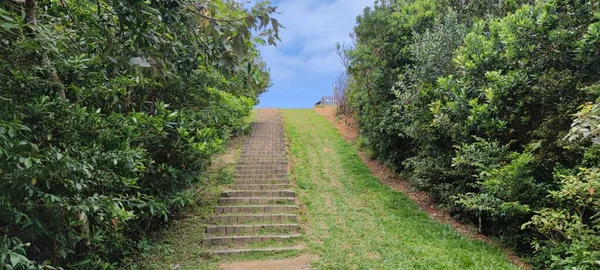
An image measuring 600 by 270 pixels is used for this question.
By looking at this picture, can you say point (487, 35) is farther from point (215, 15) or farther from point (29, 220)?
point (29, 220)

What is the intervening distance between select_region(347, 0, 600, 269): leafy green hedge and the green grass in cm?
65

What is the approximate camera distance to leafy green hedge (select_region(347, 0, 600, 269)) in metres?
4.20

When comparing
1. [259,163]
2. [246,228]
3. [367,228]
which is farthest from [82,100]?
[259,163]

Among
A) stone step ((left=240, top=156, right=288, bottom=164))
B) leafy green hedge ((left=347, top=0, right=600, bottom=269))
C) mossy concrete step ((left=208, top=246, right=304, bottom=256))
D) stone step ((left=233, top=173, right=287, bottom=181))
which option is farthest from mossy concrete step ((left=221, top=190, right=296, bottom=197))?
leafy green hedge ((left=347, top=0, right=600, bottom=269))

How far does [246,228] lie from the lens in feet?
19.2

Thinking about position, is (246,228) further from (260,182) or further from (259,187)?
(260,182)

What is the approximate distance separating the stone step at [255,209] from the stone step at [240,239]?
3.17ft

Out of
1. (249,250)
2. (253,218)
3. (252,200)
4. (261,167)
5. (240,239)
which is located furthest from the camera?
(261,167)

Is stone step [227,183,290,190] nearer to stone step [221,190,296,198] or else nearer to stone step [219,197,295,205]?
stone step [221,190,296,198]

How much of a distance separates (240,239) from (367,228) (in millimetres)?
2284

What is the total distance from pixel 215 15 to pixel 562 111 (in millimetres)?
4741

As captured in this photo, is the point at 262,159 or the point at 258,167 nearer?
the point at 258,167

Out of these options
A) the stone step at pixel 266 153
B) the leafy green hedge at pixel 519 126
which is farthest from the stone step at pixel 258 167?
the leafy green hedge at pixel 519 126

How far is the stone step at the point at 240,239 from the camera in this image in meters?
5.45
